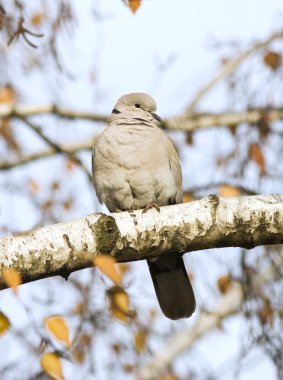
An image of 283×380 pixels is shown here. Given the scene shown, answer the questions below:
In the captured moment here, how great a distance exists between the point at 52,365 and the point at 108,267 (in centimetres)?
43

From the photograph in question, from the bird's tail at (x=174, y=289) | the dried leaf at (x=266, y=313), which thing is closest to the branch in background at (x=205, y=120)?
the bird's tail at (x=174, y=289)

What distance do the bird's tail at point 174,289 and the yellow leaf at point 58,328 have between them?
115 centimetres

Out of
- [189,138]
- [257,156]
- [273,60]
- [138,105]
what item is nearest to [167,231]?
[257,156]

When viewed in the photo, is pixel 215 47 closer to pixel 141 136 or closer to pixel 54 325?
pixel 141 136

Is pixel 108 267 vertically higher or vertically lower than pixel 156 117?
lower

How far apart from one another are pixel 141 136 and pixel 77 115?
5.45 feet

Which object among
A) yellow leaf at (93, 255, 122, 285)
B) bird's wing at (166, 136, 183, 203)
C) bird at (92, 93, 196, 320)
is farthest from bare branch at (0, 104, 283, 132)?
yellow leaf at (93, 255, 122, 285)

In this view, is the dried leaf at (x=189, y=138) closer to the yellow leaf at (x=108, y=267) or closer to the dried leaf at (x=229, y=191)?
the dried leaf at (x=229, y=191)

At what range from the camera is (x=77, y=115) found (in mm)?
5672

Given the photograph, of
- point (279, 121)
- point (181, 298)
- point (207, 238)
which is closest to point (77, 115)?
point (279, 121)

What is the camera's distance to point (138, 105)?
457cm

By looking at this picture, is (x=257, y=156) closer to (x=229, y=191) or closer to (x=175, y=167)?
(x=229, y=191)

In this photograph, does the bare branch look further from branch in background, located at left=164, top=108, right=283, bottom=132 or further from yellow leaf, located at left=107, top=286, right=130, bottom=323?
yellow leaf, located at left=107, top=286, right=130, bottom=323

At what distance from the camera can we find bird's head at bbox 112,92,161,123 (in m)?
4.50
